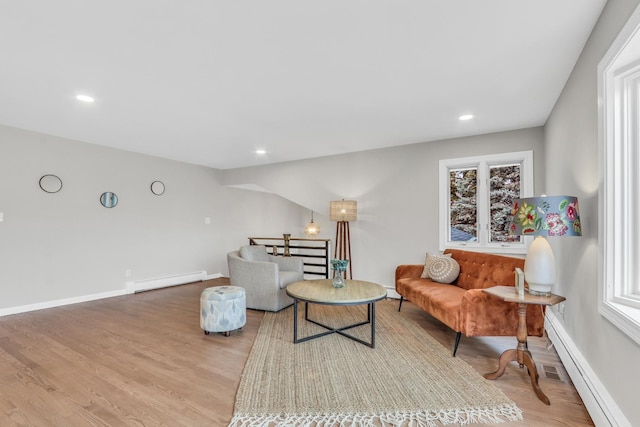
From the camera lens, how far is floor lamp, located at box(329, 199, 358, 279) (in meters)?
4.48

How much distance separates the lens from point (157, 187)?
5.14 meters

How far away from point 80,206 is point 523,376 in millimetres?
5481

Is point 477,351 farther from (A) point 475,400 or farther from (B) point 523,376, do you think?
(A) point 475,400

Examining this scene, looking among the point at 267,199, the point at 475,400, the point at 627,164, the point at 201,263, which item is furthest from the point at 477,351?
the point at 267,199

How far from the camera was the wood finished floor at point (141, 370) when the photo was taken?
177cm

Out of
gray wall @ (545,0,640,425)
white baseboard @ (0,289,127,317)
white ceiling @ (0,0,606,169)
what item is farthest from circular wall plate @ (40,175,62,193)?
gray wall @ (545,0,640,425)

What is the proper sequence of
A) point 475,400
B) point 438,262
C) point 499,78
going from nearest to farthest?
point 475,400
point 499,78
point 438,262

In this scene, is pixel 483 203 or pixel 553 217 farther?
pixel 483 203

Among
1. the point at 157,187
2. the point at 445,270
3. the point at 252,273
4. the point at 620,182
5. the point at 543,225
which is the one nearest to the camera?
the point at 620,182

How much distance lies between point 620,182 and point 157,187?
5.66 m

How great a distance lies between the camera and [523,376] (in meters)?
2.21

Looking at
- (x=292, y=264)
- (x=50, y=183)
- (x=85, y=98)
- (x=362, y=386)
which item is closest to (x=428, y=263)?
(x=292, y=264)

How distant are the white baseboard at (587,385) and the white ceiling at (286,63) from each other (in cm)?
207

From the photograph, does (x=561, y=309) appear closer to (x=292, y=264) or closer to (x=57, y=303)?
(x=292, y=264)
